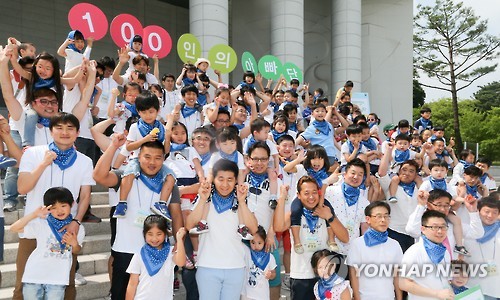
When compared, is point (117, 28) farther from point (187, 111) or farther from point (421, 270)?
point (421, 270)

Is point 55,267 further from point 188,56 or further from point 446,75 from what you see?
point 446,75

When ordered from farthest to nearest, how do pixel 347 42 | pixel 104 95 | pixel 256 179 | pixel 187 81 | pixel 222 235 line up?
pixel 347 42 → pixel 187 81 → pixel 104 95 → pixel 256 179 → pixel 222 235

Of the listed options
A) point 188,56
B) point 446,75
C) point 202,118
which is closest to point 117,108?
point 202,118

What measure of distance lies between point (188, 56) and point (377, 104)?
12.1 m

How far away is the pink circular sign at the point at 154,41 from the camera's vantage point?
805 cm

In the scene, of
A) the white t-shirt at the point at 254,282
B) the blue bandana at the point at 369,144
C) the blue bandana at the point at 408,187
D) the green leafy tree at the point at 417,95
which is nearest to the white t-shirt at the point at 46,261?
the white t-shirt at the point at 254,282

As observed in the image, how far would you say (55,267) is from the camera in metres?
2.90

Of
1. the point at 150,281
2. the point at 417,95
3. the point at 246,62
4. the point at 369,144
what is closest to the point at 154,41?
the point at 246,62

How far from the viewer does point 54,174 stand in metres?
3.12

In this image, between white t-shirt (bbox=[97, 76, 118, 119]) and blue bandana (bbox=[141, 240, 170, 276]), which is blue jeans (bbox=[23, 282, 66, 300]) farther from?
white t-shirt (bbox=[97, 76, 118, 119])

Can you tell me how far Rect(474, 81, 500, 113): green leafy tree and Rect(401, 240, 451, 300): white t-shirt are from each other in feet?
147

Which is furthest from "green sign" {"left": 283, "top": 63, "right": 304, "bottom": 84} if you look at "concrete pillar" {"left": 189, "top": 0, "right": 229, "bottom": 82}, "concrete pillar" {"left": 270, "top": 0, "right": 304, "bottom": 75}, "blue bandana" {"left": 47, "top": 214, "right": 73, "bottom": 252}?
"blue bandana" {"left": 47, "top": 214, "right": 73, "bottom": 252}

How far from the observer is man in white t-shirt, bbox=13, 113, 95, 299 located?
3010 millimetres

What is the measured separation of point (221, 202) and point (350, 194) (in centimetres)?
150
